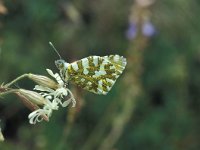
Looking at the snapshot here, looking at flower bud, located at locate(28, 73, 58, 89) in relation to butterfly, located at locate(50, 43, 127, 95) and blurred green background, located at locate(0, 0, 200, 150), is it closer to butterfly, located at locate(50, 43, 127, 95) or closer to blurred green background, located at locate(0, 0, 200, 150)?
butterfly, located at locate(50, 43, 127, 95)

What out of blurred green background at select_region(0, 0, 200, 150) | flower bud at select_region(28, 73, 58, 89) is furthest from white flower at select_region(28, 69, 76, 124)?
blurred green background at select_region(0, 0, 200, 150)

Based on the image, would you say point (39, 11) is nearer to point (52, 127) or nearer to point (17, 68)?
point (17, 68)

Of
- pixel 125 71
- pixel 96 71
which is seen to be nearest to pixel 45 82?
pixel 96 71

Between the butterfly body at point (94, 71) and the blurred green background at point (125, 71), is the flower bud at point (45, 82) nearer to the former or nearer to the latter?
the butterfly body at point (94, 71)

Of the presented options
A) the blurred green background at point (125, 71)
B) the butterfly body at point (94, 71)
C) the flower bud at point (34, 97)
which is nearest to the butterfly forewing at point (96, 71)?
the butterfly body at point (94, 71)

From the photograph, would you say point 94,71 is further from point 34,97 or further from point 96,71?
point 34,97

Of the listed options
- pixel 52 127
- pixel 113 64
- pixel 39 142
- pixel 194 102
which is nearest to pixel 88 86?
pixel 113 64

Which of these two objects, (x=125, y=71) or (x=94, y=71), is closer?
(x=94, y=71)
